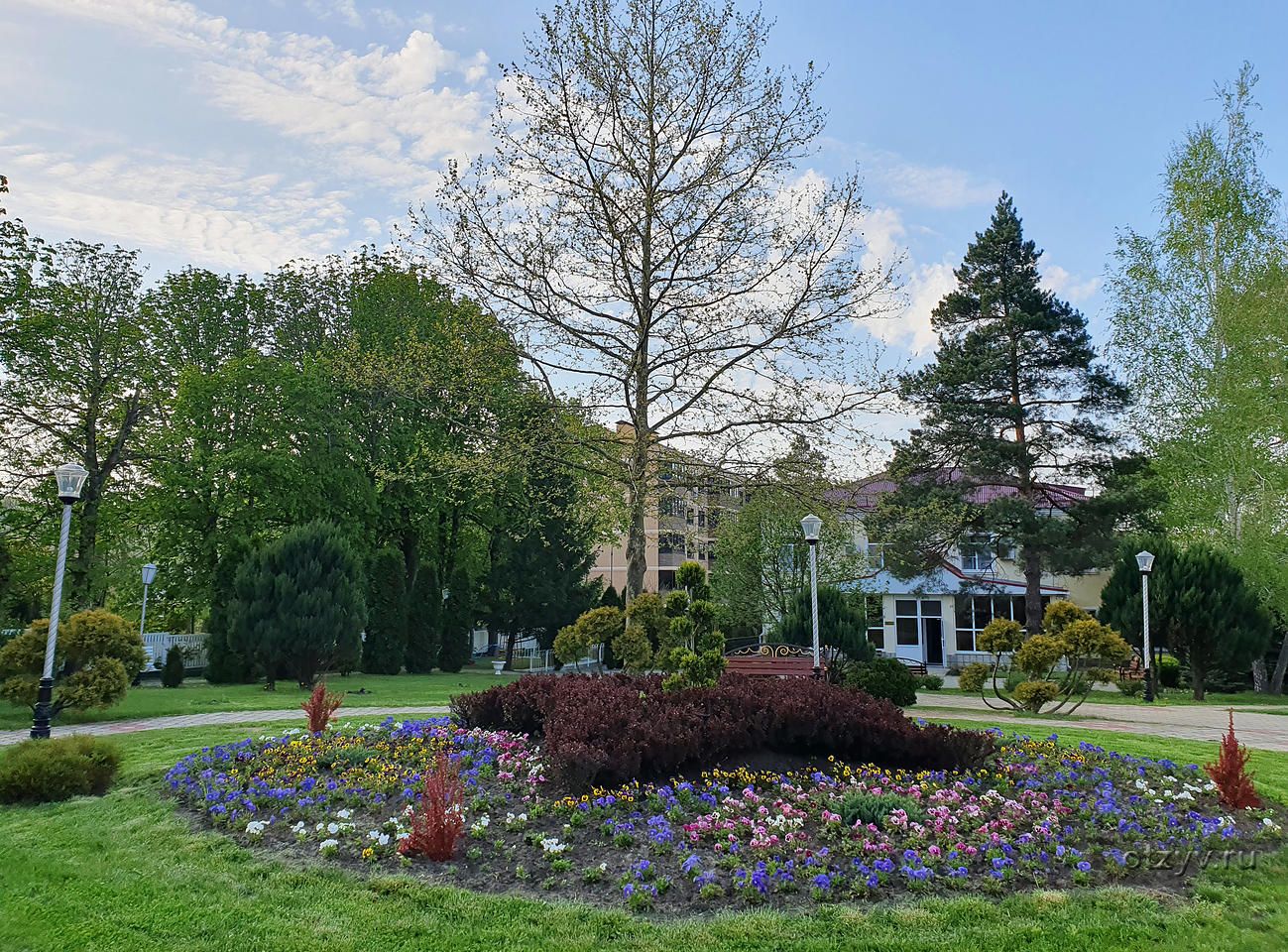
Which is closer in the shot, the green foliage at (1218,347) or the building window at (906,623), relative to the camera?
the green foliage at (1218,347)

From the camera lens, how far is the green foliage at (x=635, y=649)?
37.4 ft

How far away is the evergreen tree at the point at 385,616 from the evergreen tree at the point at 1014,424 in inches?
619

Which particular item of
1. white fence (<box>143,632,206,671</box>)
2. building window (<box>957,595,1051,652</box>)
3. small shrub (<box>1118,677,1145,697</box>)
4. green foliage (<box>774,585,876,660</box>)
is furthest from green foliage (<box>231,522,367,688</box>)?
building window (<box>957,595,1051,652</box>)

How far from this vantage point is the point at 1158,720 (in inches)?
539

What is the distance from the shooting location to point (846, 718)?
23.7 feet

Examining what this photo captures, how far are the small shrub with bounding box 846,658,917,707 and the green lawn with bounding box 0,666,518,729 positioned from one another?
7.37 metres

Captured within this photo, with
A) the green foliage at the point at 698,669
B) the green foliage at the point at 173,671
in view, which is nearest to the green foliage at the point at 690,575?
the green foliage at the point at 698,669

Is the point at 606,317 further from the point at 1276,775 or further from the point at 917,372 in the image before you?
the point at 917,372

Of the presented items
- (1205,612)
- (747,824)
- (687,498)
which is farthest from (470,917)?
(1205,612)

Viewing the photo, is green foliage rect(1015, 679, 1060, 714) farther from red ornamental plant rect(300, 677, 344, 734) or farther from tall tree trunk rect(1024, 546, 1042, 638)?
tall tree trunk rect(1024, 546, 1042, 638)

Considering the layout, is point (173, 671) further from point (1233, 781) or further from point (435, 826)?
point (1233, 781)

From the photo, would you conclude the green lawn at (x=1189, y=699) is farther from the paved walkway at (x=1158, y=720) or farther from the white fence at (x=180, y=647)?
the white fence at (x=180, y=647)

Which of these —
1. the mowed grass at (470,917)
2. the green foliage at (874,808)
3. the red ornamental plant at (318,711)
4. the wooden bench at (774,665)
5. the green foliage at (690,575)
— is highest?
the green foliage at (690,575)

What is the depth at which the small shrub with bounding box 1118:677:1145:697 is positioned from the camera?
20.8m
